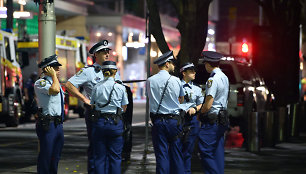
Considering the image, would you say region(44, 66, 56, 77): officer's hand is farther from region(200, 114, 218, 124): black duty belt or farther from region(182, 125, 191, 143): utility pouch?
region(200, 114, 218, 124): black duty belt

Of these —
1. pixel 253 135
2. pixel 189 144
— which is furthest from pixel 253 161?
pixel 189 144

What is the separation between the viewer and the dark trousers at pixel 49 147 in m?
10.7

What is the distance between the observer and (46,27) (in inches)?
540

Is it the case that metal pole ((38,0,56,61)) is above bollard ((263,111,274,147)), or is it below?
above

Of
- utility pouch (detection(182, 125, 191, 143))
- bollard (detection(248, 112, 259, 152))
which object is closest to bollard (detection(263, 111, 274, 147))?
bollard (detection(248, 112, 259, 152))

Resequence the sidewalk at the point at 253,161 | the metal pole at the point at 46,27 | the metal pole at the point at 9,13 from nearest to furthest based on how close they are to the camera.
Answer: the metal pole at the point at 46,27, the sidewalk at the point at 253,161, the metal pole at the point at 9,13

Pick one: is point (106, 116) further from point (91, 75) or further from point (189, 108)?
point (189, 108)

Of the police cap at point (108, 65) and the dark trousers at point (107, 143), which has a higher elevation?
the police cap at point (108, 65)

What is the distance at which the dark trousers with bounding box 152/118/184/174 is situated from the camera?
1099 centimetres

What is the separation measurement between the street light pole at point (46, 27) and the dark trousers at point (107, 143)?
329 centimetres

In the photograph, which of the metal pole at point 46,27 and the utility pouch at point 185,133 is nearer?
the utility pouch at point 185,133

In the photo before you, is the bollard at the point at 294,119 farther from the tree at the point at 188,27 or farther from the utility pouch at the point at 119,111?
the utility pouch at the point at 119,111

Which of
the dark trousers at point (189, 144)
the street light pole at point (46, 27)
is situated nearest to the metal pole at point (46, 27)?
the street light pole at point (46, 27)

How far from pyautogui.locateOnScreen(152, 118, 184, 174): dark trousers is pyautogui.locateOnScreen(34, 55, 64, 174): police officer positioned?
1233 millimetres
